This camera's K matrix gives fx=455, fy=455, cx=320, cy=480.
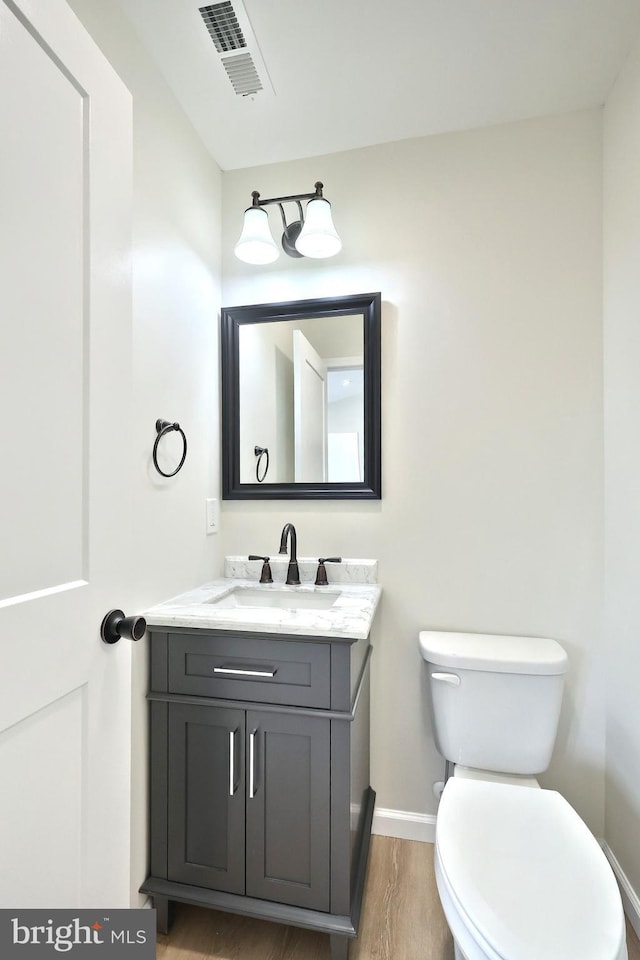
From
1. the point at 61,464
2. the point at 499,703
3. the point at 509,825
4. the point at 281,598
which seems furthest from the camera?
the point at 281,598

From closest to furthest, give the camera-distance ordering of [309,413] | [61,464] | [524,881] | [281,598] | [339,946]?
[61,464], [524,881], [339,946], [281,598], [309,413]

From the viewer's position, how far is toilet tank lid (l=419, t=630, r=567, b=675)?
139 cm

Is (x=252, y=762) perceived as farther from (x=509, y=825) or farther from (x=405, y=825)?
(x=405, y=825)

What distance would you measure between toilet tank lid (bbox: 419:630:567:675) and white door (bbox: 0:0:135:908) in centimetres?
98

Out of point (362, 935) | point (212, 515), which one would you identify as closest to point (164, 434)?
point (212, 515)

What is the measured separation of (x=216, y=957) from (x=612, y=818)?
1.28 metres

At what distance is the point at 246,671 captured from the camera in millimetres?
1270

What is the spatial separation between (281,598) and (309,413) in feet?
2.35

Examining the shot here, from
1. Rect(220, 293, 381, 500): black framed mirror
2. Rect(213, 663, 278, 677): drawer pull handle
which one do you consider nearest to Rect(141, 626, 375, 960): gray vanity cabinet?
Rect(213, 663, 278, 677): drawer pull handle

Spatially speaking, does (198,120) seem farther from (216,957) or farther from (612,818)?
(612,818)

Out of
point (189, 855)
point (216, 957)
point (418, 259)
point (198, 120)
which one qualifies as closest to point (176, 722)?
point (189, 855)

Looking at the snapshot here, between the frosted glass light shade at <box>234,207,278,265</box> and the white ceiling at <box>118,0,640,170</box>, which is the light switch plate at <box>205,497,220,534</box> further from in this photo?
the white ceiling at <box>118,0,640,170</box>

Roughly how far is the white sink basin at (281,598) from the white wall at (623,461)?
917 millimetres

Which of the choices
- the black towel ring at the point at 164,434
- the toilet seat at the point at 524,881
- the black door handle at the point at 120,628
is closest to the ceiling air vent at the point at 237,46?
the black towel ring at the point at 164,434
